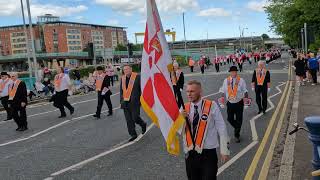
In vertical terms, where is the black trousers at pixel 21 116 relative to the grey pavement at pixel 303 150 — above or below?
above

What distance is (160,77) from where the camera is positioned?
15.9 feet

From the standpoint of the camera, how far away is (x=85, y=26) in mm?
186750

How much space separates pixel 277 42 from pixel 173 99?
17656 centimetres

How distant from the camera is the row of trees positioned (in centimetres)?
4025

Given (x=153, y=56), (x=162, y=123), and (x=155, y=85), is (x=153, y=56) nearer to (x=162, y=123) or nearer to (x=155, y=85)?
(x=155, y=85)

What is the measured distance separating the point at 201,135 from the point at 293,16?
5775cm

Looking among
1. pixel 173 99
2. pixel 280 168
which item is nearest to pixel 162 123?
pixel 173 99

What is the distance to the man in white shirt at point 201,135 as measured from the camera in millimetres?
4945

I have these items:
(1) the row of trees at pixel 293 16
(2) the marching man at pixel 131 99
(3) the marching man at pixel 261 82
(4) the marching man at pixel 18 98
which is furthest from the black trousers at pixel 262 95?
(1) the row of trees at pixel 293 16

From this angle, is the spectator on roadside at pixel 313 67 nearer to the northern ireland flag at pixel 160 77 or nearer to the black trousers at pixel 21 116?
the black trousers at pixel 21 116

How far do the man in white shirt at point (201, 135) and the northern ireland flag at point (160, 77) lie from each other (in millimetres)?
181

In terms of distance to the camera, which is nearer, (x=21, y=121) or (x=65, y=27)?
(x=21, y=121)

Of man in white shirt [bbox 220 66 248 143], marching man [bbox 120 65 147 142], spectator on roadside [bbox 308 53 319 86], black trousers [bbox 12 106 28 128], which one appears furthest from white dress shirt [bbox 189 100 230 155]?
spectator on roadside [bbox 308 53 319 86]

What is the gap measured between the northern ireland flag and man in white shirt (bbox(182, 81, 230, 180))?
181mm
